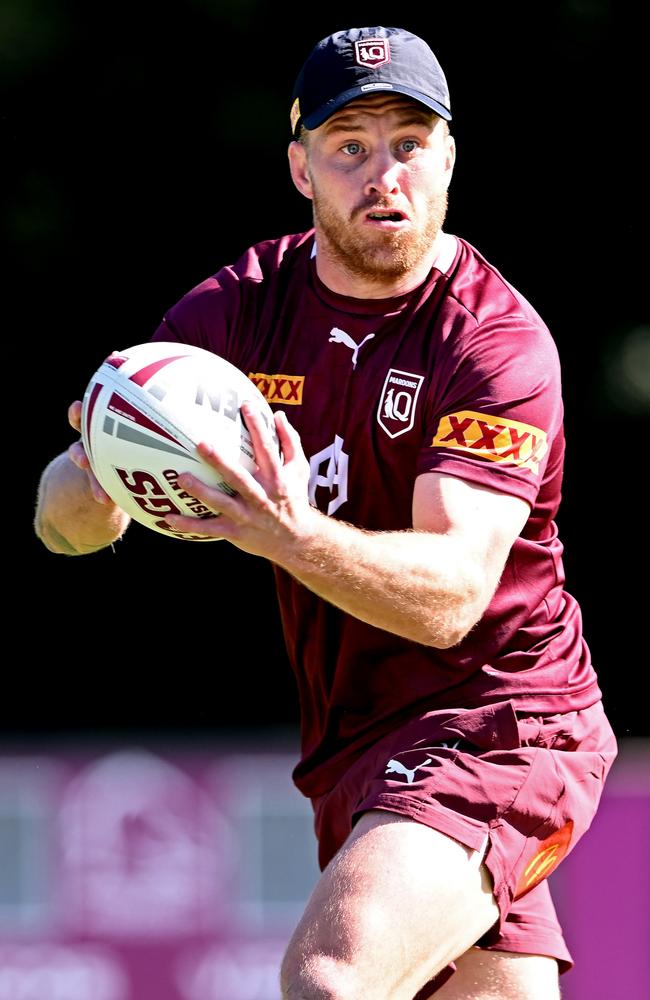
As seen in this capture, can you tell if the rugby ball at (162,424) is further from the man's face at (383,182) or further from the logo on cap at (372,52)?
the logo on cap at (372,52)

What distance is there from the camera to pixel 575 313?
7.87 metres

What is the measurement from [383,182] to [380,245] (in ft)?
0.49

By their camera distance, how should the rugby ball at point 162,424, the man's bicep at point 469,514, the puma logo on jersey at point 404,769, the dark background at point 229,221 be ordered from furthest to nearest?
the dark background at point 229,221, the puma logo on jersey at point 404,769, the man's bicep at point 469,514, the rugby ball at point 162,424

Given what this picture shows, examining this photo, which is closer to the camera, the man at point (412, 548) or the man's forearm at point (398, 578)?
the man's forearm at point (398, 578)

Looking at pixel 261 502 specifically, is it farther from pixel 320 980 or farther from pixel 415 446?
pixel 320 980

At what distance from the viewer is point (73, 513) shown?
460cm

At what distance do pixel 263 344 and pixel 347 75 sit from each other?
672 mm

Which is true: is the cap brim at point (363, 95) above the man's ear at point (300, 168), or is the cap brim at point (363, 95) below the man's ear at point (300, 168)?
above

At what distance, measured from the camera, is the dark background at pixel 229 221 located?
7.73 m

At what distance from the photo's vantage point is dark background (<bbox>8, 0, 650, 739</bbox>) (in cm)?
773

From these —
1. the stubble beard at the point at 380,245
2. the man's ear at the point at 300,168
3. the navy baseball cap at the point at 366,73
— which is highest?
the navy baseball cap at the point at 366,73

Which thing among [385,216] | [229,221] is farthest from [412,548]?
[229,221]

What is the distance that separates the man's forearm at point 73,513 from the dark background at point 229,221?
2949 millimetres

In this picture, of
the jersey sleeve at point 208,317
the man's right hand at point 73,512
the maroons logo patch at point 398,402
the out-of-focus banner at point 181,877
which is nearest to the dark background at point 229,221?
the out-of-focus banner at point 181,877
